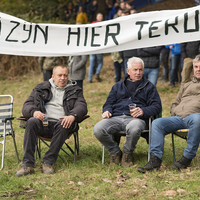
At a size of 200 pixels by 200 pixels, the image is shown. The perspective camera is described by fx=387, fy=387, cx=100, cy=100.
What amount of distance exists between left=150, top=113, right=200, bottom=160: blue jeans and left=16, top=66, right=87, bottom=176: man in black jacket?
1.18 m

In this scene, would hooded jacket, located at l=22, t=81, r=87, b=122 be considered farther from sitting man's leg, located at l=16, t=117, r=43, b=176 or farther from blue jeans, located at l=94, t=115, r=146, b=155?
blue jeans, located at l=94, t=115, r=146, b=155

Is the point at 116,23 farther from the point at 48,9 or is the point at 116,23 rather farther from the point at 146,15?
the point at 48,9

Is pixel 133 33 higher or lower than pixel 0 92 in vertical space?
higher

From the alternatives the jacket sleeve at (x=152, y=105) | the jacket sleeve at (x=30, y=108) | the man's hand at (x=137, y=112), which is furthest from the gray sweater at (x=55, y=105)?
the jacket sleeve at (x=152, y=105)

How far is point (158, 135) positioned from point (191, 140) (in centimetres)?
46

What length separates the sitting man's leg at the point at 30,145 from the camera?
554 cm

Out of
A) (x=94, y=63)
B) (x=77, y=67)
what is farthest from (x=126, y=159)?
(x=94, y=63)

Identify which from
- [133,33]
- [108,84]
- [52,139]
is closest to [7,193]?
[52,139]

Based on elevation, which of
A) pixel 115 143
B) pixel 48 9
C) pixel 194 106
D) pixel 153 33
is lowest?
pixel 115 143

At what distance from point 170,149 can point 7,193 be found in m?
3.06

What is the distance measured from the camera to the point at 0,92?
13.8 m

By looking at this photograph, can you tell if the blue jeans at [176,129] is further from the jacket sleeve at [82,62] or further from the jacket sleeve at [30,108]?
the jacket sleeve at [82,62]

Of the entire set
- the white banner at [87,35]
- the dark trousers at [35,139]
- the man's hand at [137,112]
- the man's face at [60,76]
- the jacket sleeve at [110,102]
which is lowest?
the dark trousers at [35,139]

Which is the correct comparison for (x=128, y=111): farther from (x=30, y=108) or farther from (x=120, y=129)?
(x=30, y=108)
